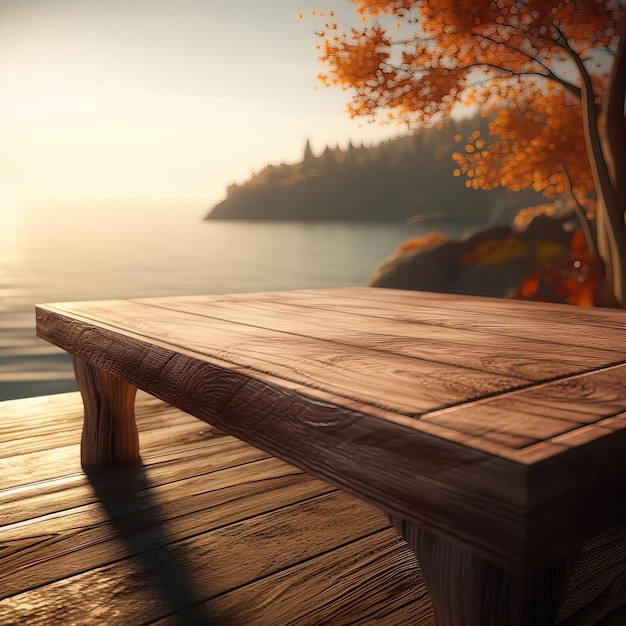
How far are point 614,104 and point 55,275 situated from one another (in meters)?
10.0

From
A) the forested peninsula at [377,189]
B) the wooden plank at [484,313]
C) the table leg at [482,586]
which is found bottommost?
the table leg at [482,586]

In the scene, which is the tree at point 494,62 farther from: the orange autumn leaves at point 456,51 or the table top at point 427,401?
the table top at point 427,401

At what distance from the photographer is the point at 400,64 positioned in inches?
196

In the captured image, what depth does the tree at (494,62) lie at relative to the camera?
4488mm

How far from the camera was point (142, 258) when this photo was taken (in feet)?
47.8

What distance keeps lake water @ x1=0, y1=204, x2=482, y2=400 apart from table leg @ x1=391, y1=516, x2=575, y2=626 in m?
6.02

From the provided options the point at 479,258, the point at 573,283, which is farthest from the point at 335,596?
the point at 479,258

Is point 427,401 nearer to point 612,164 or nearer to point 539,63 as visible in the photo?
point 612,164

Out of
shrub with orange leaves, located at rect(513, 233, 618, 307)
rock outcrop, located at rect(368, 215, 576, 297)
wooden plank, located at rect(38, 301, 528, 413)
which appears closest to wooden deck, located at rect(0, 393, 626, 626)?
wooden plank, located at rect(38, 301, 528, 413)

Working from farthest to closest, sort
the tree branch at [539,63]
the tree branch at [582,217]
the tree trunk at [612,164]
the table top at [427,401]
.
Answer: the tree branch at [582,217] → the tree branch at [539,63] → the tree trunk at [612,164] → the table top at [427,401]

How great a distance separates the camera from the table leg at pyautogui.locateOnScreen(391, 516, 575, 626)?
606 mm

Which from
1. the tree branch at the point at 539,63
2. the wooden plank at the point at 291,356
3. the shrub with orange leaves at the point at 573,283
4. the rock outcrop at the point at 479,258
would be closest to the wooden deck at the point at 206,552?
the wooden plank at the point at 291,356

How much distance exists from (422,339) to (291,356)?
9.8 inches

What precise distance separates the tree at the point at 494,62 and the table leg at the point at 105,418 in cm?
372
